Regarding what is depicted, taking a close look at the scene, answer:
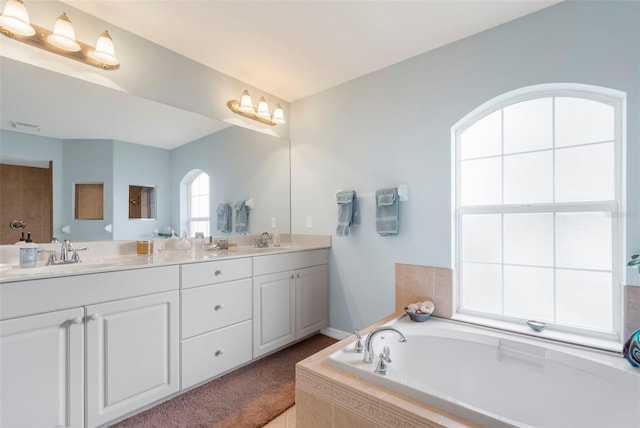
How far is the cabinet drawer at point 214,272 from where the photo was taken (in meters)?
1.87

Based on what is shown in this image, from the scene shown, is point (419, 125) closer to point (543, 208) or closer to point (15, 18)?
point (543, 208)

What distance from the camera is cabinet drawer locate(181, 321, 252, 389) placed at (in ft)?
6.15

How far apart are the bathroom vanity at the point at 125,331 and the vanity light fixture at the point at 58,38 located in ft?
4.11

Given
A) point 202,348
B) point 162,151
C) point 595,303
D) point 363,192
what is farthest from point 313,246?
point 595,303

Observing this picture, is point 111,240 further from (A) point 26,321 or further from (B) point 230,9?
(B) point 230,9

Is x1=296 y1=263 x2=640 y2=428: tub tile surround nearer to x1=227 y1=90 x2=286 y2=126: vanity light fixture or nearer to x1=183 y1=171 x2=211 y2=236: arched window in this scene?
x1=183 y1=171 x2=211 y2=236: arched window

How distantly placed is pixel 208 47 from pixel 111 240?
157cm

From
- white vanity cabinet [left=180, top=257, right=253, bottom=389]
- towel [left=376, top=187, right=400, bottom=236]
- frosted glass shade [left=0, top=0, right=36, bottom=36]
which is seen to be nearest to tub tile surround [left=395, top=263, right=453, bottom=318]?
towel [left=376, top=187, right=400, bottom=236]

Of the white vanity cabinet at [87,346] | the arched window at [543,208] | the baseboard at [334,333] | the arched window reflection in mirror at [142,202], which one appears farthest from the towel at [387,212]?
the arched window reflection in mirror at [142,202]

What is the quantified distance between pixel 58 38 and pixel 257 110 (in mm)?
1453

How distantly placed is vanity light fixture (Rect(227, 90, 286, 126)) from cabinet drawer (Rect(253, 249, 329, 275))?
1.34 m

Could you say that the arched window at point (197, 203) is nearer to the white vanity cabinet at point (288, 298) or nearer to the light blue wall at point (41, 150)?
the white vanity cabinet at point (288, 298)

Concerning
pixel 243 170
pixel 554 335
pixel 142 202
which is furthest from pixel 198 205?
pixel 554 335

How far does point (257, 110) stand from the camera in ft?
9.20
